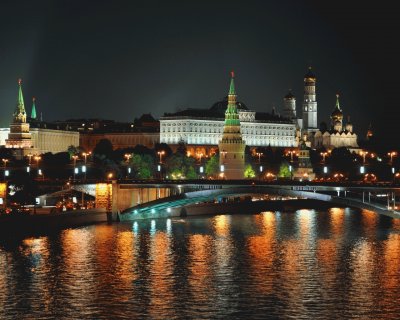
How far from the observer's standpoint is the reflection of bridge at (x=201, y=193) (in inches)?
2859

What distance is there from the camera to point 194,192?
75938mm

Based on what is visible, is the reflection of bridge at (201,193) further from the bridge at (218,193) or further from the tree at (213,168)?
the tree at (213,168)

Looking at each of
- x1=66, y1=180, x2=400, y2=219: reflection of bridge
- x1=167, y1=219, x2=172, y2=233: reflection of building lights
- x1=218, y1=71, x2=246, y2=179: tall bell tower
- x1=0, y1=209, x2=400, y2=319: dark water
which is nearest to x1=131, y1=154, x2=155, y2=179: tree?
x1=218, y1=71, x2=246, y2=179: tall bell tower

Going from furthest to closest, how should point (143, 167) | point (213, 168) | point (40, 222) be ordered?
point (213, 168) < point (143, 167) < point (40, 222)

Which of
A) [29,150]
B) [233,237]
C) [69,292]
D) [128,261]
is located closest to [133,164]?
[29,150]

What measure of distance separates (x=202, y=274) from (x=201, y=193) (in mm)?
25651

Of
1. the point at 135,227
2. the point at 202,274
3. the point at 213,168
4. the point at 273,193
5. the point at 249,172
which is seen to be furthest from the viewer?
the point at 249,172

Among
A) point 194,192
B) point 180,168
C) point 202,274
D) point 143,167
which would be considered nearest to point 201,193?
point 194,192

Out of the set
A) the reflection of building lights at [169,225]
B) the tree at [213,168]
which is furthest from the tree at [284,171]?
the reflection of building lights at [169,225]

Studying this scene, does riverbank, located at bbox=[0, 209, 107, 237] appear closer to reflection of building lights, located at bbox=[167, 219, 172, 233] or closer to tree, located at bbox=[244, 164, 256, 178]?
Answer: reflection of building lights, located at bbox=[167, 219, 172, 233]

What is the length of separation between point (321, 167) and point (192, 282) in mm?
119757

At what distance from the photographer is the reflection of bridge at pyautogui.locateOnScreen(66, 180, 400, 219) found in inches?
2859

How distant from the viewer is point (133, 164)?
426 ft

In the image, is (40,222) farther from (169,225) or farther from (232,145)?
(232,145)
